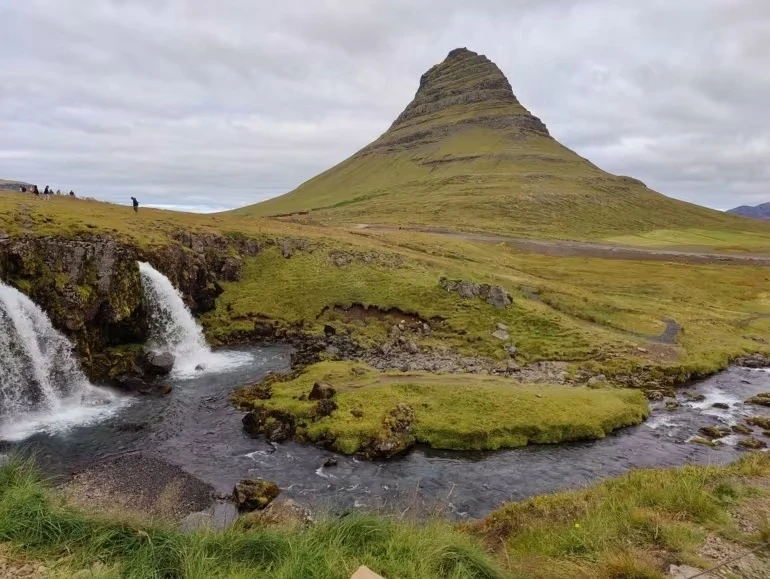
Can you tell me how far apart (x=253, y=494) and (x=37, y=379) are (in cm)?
2123

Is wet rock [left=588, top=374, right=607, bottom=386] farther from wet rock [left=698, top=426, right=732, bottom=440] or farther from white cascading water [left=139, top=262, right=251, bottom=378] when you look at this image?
white cascading water [left=139, top=262, right=251, bottom=378]

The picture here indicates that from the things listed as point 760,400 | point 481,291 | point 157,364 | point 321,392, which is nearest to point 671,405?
point 760,400

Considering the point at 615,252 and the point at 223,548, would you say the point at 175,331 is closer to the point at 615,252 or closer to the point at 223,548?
the point at 223,548

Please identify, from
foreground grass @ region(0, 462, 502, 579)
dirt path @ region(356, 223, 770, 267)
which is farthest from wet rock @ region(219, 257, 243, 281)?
dirt path @ region(356, 223, 770, 267)

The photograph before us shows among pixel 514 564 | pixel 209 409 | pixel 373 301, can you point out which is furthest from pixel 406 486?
pixel 373 301

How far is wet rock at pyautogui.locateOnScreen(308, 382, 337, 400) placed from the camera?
34.5 metres

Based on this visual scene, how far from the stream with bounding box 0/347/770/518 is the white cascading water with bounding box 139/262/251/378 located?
8.92 meters

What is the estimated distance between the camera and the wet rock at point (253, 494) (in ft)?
77.8

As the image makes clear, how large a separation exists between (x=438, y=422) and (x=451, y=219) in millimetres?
147630

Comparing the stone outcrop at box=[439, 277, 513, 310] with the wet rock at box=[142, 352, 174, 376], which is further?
the stone outcrop at box=[439, 277, 513, 310]

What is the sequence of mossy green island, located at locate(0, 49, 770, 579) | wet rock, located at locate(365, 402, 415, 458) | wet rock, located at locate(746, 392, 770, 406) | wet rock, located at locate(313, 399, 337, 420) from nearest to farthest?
mossy green island, located at locate(0, 49, 770, 579)
wet rock, located at locate(365, 402, 415, 458)
wet rock, located at locate(313, 399, 337, 420)
wet rock, located at locate(746, 392, 770, 406)

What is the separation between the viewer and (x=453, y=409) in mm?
33719

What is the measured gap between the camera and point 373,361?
45438 mm

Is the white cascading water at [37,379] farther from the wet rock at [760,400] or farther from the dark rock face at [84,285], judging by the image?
the wet rock at [760,400]
